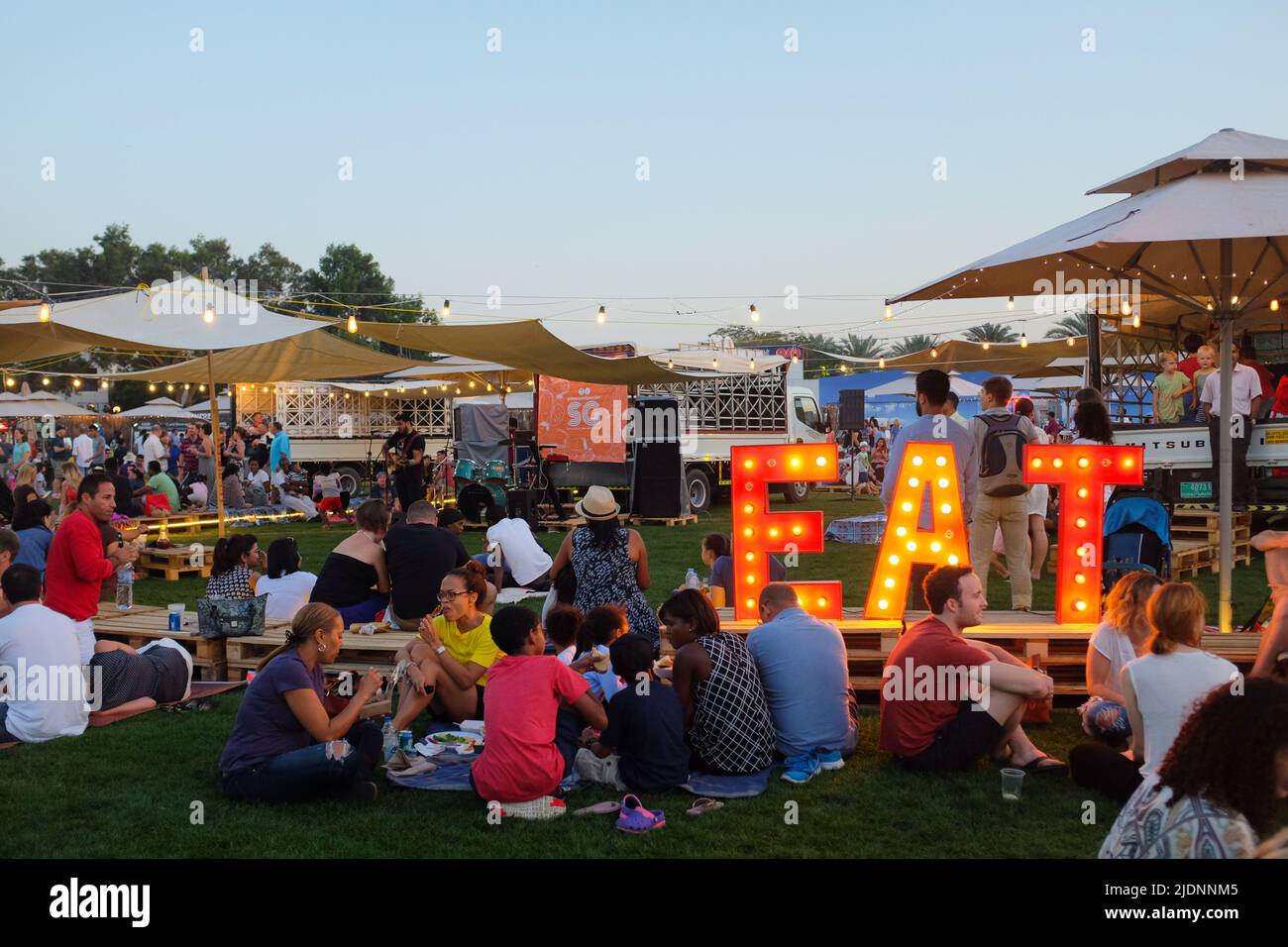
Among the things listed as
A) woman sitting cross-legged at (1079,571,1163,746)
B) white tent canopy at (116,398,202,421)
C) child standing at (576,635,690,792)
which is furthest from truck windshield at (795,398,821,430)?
white tent canopy at (116,398,202,421)

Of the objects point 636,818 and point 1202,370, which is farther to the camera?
point 1202,370

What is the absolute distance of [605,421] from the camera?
19.0 metres

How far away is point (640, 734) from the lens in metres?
5.33

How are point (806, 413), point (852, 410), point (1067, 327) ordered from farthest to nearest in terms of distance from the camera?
point (1067, 327) → point (852, 410) → point (806, 413)

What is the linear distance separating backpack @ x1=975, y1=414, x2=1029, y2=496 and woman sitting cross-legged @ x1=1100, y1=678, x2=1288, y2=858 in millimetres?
4821

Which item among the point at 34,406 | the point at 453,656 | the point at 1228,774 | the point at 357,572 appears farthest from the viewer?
the point at 34,406

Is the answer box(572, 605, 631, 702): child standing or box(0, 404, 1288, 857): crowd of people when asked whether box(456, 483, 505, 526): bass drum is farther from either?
box(572, 605, 631, 702): child standing

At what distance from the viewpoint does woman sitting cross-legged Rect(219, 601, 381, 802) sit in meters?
5.21

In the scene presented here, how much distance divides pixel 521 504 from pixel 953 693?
38.4 feet

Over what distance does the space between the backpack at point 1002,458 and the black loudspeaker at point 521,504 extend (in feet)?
31.0

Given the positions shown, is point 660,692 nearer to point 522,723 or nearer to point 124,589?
point 522,723

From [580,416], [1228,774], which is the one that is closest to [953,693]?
[1228,774]

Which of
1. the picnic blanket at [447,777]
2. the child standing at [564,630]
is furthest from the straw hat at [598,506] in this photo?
the picnic blanket at [447,777]
